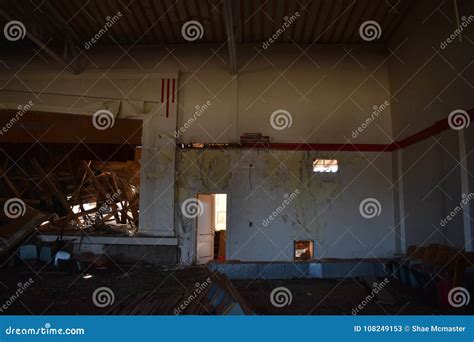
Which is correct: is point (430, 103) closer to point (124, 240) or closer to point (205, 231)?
point (205, 231)

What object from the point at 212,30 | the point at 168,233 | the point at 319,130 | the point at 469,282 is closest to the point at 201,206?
the point at 168,233

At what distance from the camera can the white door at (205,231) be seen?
777 cm

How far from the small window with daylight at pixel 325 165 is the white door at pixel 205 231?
104 inches

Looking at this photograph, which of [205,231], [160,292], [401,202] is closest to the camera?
[160,292]

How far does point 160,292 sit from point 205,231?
299 cm

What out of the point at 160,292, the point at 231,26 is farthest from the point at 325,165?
the point at 160,292

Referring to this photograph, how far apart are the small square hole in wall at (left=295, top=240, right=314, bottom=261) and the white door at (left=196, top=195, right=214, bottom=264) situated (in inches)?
83.3

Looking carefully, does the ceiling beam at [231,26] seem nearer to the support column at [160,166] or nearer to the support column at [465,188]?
the support column at [160,166]

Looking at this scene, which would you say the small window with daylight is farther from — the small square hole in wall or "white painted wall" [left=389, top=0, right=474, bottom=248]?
the small square hole in wall

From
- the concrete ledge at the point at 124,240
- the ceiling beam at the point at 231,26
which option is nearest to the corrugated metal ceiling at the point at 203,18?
the ceiling beam at the point at 231,26

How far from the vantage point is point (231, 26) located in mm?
6051

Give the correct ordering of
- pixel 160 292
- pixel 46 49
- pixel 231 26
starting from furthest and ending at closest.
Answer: pixel 46 49 < pixel 231 26 < pixel 160 292

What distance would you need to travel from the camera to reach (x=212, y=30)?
759 cm

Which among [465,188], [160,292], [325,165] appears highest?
[325,165]
